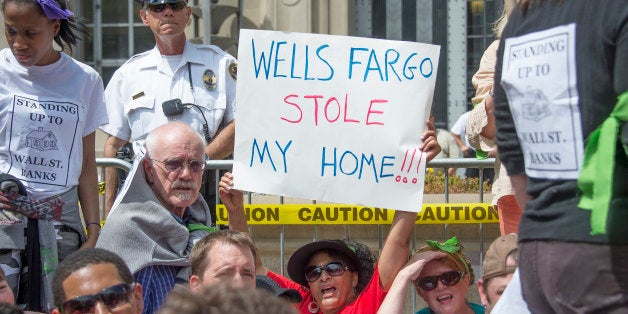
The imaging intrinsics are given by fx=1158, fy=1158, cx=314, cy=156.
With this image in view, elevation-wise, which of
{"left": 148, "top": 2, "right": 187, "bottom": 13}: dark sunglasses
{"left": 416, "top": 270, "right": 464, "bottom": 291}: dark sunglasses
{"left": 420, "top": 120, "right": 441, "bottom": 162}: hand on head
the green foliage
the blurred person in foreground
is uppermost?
{"left": 148, "top": 2, "right": 187, "bottom": 13}: dark sunglasses

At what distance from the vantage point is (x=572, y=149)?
9.37 ft

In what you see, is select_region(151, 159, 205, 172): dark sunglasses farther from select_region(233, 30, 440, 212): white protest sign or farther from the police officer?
the police officer

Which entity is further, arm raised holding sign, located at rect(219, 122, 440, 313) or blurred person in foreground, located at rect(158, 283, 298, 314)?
arm raised holding sign, located at rect(219, 122, 440, 313)

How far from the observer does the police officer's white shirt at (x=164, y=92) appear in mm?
5809

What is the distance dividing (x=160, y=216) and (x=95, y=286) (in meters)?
0.91

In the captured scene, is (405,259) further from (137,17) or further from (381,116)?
(137,17)

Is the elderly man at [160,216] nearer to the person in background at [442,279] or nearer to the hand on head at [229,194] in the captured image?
the hand on head at [229,194]

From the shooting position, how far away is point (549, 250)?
2.87 meters

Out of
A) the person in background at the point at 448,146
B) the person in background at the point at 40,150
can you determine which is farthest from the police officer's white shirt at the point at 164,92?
the person in background at the point at 448,146

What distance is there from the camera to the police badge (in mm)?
5902

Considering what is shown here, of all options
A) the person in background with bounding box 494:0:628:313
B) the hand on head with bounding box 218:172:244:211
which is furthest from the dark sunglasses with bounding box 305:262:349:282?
the person in background with bounding box 494:0:628:313

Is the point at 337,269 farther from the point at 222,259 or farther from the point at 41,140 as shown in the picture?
the point at 41,140

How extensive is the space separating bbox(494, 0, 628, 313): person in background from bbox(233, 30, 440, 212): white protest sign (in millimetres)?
1678

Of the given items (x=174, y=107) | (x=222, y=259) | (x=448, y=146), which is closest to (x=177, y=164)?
(x=222, y=259)
